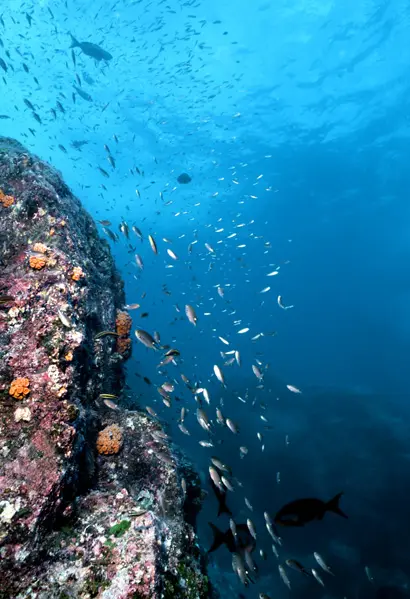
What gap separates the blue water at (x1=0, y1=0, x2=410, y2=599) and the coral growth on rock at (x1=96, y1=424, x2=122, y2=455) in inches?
228

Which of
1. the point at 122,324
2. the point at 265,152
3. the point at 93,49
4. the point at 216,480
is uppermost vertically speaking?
the point at 93,49

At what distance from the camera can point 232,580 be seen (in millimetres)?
11836

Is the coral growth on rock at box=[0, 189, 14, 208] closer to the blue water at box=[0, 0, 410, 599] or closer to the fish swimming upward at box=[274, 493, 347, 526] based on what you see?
the blue water at box=[0, 0, 410, 599]

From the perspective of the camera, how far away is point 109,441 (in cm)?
500

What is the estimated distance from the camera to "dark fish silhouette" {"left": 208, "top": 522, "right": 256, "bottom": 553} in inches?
188

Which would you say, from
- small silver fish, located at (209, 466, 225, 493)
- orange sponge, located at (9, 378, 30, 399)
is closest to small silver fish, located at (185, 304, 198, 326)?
small silver fish, located at (209, 466, 225, 493)

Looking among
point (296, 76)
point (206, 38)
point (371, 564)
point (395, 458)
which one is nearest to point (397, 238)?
point (296, 76)

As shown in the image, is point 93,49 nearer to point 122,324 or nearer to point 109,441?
point 122,324

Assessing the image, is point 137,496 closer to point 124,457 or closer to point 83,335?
point 124,457

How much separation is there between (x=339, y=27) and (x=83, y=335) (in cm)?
2582

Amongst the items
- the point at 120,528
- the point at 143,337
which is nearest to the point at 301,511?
the point at 120,528

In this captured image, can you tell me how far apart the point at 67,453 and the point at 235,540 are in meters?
3.18

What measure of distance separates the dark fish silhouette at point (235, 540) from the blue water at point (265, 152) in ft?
20.3

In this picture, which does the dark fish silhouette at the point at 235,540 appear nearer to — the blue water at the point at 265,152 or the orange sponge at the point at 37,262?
the orange sponge at the point at 37,262
